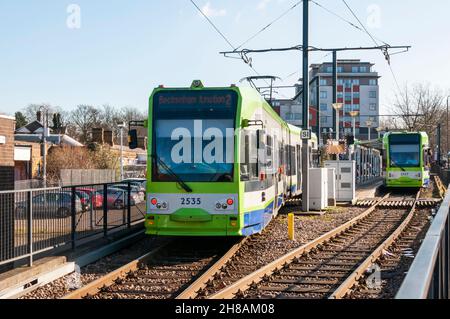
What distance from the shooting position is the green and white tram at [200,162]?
38.9ft

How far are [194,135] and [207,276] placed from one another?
3.32 m

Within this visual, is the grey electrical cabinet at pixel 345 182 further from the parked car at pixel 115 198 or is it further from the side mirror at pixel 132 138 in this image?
the side mirror at pixel 132 138

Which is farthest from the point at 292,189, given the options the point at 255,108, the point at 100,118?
the point at 100,118

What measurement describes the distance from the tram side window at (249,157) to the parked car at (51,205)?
139 inches

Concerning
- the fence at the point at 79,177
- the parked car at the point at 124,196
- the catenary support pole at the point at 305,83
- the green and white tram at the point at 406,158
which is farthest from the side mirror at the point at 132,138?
the fence at the point at 79,177

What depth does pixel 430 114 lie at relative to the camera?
64688 mm

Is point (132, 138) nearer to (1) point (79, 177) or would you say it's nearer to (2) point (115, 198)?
(2) point (115, 198)

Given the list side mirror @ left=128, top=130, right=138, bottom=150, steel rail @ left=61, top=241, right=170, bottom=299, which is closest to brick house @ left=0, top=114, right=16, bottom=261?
steel rail @ left=61, top=241, right=170, bottom=299

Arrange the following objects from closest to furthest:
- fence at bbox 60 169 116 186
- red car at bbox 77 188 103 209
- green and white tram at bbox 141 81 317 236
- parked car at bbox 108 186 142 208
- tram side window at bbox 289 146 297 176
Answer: green and white tram at bbox 141 81 317 236 → red car at bbox 77 188 103 209 → parked car at bbox 108 186 142 208 → tram side window at bbox 289 146 297 176 → fence at bbox 60 169 116 186

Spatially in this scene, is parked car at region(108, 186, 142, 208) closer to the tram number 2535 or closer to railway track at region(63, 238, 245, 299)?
railway track at region(63, 238, 245, 299)

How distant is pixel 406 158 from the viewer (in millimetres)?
33000

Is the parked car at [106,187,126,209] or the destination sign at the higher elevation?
the destination sign

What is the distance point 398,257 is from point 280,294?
427cm

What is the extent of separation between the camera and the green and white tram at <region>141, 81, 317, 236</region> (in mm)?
11852
